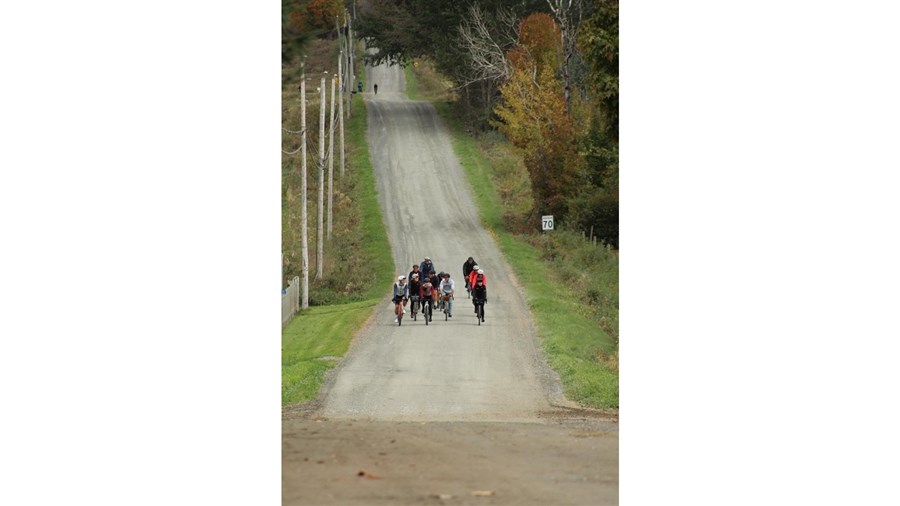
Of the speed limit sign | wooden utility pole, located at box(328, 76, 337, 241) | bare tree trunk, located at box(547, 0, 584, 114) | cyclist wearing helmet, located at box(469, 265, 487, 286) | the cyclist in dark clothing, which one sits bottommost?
cyclist wearing helmet, located at box(469, 265, 487, 286)

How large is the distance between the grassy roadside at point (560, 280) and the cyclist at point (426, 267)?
1527 mm

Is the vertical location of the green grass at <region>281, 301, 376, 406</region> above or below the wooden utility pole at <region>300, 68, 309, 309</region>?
below

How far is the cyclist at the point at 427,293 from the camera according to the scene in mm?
23156

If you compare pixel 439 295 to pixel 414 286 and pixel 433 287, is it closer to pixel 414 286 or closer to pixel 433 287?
pixel 433 287

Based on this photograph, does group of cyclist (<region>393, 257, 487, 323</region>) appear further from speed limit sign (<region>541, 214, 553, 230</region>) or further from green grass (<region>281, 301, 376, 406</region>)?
speed limit sign (<region>541, 214, 553, 230</region>)

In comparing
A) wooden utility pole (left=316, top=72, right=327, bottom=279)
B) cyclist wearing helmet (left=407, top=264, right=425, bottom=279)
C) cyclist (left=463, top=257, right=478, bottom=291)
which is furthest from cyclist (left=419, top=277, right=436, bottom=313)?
wooden utility pole (left=316, top=72, right=327, bottom=279)

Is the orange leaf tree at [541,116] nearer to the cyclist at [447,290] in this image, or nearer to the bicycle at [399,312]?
the cyclist at [447,290]

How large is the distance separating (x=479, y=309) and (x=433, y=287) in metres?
0.81

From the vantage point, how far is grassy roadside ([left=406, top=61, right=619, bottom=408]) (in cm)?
2297

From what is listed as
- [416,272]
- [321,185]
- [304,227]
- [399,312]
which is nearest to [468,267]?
[416,272]

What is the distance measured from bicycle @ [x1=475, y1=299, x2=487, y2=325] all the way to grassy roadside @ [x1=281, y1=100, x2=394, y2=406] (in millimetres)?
1466

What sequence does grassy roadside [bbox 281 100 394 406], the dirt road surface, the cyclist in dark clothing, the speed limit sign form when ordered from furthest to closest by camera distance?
1. the speed limit sign
2. the cyclist in dark clothing
3. grassy roadside [bbox 281 100 394 406]
4. the dirt road surface
